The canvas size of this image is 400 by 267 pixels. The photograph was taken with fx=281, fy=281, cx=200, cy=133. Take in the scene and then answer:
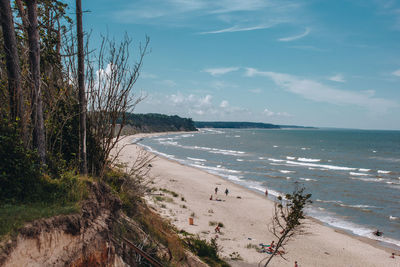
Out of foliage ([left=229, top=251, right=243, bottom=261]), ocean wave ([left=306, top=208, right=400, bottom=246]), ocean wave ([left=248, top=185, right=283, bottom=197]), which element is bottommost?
ocean wave ([left=306, top=208, right=400, bottom=246])

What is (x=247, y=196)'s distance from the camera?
31.6 meters

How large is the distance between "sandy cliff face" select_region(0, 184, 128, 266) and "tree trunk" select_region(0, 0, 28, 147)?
7.50 feet

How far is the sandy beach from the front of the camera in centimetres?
1733

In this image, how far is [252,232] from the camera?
21266 mm

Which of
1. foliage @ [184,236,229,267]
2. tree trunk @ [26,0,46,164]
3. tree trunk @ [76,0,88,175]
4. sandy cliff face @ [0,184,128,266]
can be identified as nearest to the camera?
sandy cliff face @ [0,184,128,266]

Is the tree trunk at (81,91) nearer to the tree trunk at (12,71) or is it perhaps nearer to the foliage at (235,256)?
the tree trunk at (12,71)

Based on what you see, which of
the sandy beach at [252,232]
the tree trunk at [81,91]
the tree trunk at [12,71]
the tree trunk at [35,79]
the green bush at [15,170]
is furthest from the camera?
the sandy beach at [252,232]

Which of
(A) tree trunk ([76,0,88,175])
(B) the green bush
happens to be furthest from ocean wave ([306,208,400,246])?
(B) the green bush

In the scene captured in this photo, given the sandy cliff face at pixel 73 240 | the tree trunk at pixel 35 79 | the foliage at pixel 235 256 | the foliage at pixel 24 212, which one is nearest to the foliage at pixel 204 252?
the foliage at pixel 235 256

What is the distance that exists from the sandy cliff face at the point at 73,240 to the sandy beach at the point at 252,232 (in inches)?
322

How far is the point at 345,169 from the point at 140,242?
54.5m

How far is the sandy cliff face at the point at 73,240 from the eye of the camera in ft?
13.6

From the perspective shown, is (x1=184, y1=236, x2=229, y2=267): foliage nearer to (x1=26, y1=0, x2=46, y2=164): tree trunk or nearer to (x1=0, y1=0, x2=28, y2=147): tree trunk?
(x1=26, y1=0, x2=46, y2=164): tree trunk

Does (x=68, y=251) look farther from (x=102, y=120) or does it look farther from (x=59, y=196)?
(x=102, y=120)
